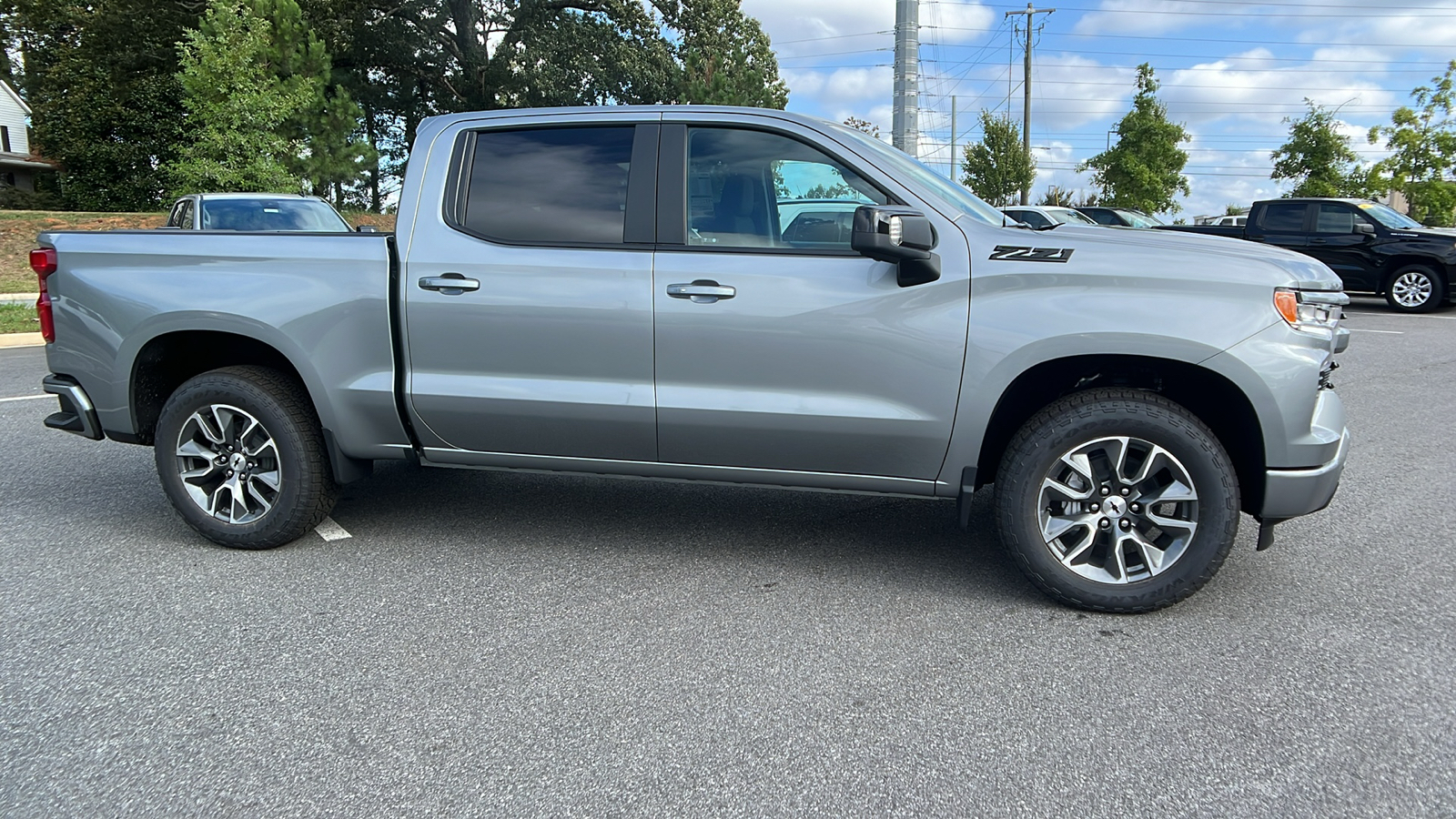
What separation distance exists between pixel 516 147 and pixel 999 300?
7.02 ft

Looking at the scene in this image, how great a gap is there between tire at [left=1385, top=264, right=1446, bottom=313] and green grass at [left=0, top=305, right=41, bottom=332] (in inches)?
748

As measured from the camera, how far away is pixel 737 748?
2.70 meters

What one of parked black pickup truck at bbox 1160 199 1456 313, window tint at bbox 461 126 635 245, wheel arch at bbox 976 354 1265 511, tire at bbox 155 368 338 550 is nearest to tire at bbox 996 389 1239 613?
wheel arch at bbox 976 354 1265 511

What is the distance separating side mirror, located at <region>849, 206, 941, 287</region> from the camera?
338cm

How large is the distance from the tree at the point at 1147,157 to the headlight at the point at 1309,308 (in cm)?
3092

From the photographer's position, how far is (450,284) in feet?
13.0

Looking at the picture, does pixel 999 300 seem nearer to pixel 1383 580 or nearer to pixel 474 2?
pixel 1383 580

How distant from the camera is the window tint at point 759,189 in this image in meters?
3.80

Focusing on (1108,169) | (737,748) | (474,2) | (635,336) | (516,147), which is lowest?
(737,748)

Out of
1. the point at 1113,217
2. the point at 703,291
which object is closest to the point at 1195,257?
the point at 703,291

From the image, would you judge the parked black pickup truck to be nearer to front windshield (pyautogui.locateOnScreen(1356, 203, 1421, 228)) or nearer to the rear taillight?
front windshield (pyautogui.locateOnScreen(1356, 203, 1421, 228))

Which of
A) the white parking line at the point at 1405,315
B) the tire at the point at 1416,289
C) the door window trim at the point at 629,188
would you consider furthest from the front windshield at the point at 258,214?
the tire at the point at 1416,289

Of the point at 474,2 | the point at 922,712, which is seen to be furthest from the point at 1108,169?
the point at 922,712

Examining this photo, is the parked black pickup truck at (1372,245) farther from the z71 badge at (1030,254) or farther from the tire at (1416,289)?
the z71 badge at (1030,254)
